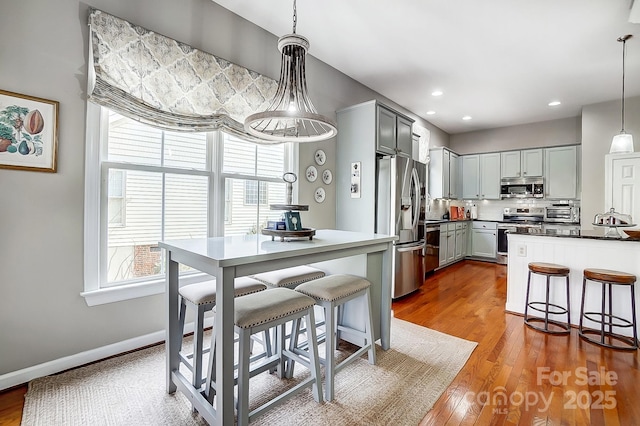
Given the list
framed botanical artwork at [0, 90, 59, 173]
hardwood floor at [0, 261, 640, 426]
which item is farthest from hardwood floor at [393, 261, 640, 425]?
framed botanical artwork at [0, 90, 59, 173]

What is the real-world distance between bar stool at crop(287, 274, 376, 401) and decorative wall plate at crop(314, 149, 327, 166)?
196 centimetres

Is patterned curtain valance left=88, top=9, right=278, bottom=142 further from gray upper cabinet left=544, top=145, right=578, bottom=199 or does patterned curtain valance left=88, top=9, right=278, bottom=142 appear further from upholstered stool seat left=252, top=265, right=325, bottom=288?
gray upper cabinet left=544, top=145, right=578, bottom=199

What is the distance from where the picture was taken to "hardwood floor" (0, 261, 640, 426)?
1666 mm

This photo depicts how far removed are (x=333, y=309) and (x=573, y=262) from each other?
109 inches

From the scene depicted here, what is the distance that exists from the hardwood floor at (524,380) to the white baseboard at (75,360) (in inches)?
3.0

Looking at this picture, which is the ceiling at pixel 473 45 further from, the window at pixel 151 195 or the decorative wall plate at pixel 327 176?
the window at pixel 151 195

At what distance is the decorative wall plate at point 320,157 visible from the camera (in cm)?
374

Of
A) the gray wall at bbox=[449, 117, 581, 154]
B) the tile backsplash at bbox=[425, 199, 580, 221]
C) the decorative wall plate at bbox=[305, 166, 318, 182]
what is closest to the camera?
the decorative wall plate at bbox=[305, 166, 318, 182]

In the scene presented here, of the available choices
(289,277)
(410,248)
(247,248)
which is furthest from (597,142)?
(247,248)

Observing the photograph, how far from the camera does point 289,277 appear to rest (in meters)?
2.21

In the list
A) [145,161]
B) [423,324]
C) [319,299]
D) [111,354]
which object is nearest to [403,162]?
[423,324]

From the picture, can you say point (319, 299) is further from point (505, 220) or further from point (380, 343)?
point (505, 220)

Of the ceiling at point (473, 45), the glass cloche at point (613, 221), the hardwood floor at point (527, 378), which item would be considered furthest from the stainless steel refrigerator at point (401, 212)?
the glass cloche at point (613, 221)

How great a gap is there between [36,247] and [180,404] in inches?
54.1
